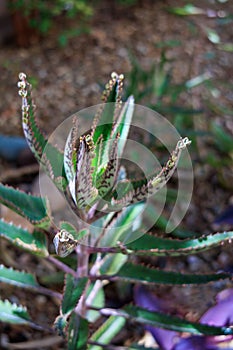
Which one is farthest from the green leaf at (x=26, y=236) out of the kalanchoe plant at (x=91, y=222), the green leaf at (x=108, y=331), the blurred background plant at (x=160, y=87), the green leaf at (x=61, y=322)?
the blurred background plant at (x=160, y=87)

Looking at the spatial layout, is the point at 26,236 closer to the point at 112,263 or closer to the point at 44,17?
the point at 112,263

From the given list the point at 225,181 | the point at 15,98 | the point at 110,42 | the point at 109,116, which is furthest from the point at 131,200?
the point at 110,42

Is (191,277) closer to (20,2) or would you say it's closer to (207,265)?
(207,265)

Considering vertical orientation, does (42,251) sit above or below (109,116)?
below

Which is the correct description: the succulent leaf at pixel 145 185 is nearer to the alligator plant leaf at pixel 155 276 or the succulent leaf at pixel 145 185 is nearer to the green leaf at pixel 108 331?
the alligator plant leaf at pixel 155 276

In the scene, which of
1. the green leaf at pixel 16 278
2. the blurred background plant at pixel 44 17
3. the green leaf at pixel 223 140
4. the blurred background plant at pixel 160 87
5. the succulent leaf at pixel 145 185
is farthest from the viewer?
the blurred background plant at pixel 44 17

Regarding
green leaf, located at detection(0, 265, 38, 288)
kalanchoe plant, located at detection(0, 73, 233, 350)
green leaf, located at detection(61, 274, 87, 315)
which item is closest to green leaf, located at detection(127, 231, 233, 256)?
kalanchoe plant, located at detection(0, 73, 233, 350)

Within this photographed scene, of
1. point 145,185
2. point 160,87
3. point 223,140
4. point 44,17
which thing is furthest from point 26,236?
point 44,17
